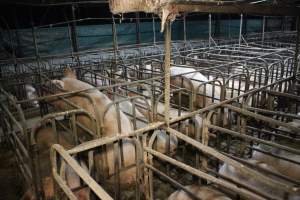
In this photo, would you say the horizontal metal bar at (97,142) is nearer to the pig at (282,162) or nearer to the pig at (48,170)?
the pig at (48,170)

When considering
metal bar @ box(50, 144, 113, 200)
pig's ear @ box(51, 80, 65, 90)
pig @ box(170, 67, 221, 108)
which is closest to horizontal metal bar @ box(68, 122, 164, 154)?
metal bar @ box(50, 144, 113, 200)

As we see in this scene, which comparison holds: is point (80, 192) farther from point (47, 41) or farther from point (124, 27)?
point (124, 27)

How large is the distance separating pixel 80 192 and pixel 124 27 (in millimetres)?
14797

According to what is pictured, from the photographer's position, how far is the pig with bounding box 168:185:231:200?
Result: 2811 mm

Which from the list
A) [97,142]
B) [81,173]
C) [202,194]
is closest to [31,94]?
[97,142]

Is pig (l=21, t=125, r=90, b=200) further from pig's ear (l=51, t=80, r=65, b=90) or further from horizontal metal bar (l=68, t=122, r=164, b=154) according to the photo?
pig's ear (l=51, t=80, r=65, b=90)

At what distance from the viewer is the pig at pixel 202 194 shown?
9.22ft

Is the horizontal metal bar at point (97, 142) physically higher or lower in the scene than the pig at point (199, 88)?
higher

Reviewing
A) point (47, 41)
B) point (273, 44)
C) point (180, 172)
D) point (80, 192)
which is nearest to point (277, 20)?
point (273, 44)

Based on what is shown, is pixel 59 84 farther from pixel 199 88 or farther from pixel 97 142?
pixel 97 142

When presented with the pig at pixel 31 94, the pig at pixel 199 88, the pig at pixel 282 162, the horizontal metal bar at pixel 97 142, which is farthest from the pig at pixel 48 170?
the pig at pixel 31 94

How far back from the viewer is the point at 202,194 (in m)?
2.90

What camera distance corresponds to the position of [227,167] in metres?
3.33

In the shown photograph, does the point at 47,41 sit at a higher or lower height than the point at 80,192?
higher
